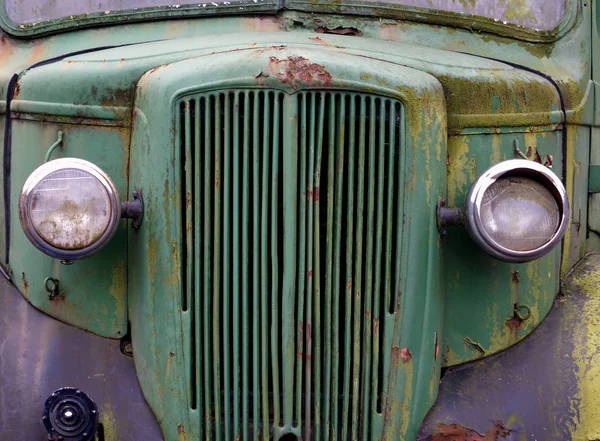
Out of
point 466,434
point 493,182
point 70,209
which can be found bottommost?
point 466,434

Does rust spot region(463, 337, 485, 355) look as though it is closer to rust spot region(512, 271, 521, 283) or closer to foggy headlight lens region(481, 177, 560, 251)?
rust spot region(512, 271, 521, 283)

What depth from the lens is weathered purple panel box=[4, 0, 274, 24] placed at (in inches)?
137

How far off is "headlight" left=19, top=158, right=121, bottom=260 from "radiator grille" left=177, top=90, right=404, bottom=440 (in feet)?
0.81

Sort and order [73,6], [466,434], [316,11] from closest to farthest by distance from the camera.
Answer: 1. [466,434]
2. [316,11]
3. [73,6]

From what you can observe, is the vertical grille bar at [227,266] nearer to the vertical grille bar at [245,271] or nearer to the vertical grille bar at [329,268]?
the vertical grille bar at [245,271]

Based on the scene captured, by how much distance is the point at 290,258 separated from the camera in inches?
114

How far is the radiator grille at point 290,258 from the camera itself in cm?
288

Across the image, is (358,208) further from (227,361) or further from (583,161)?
(583,161)

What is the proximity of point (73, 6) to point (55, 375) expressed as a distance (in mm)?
1416

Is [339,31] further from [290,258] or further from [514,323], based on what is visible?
[514,323]

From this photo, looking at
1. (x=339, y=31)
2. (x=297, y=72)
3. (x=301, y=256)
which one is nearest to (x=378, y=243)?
(x=301, y=256)

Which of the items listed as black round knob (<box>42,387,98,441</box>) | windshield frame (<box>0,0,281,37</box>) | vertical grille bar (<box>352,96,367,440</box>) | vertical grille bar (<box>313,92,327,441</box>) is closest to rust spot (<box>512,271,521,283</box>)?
vertical grille bar (<box>352,96,367,440</box>)

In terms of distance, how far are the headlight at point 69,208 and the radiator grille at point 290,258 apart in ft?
0.81

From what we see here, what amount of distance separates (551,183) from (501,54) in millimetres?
877
